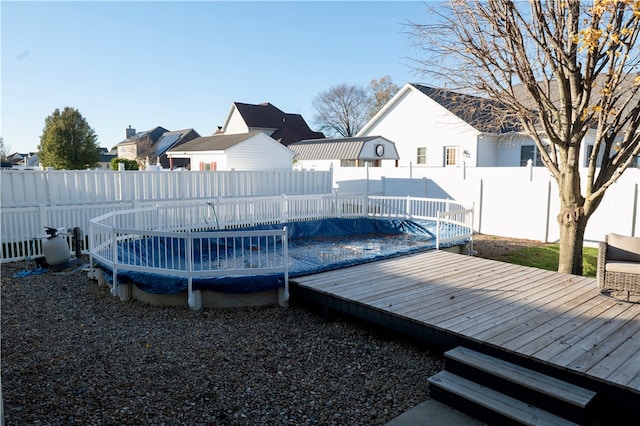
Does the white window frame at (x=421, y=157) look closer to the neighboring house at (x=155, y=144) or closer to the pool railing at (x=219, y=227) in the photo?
the pool railing at (x=219, y=227)

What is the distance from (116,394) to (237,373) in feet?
3.19

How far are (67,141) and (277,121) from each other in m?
16.3

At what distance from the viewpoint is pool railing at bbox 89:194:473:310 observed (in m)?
5.41

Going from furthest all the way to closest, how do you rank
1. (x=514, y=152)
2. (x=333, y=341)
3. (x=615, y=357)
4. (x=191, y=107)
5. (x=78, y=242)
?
(x=191, y=107)
(x=514, y=152)
(x=78, y=242)
(x=333, y=341)
(x=615, y=357)

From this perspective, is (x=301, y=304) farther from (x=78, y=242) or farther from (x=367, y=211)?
(x=367, y=211)

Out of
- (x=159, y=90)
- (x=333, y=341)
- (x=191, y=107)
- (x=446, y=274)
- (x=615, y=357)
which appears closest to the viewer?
(x=615, y=357)

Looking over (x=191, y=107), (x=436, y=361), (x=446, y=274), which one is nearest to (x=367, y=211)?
(x=446, y=274)

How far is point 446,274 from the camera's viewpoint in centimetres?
610

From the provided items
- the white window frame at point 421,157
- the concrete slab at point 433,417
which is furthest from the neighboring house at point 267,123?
the concrete slab at point 433,417

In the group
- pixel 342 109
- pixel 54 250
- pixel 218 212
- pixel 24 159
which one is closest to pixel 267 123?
pixel 342 109

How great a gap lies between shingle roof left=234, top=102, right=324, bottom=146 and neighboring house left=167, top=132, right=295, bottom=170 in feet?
31.8

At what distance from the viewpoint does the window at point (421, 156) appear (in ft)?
65.5

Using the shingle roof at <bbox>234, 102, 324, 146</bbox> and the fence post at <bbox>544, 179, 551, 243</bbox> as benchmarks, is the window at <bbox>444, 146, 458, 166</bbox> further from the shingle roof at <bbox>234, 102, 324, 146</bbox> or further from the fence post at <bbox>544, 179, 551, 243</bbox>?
the shingle roof at <bbox>234, 102, 324, 146</bbox>

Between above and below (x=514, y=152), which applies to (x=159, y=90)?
above
